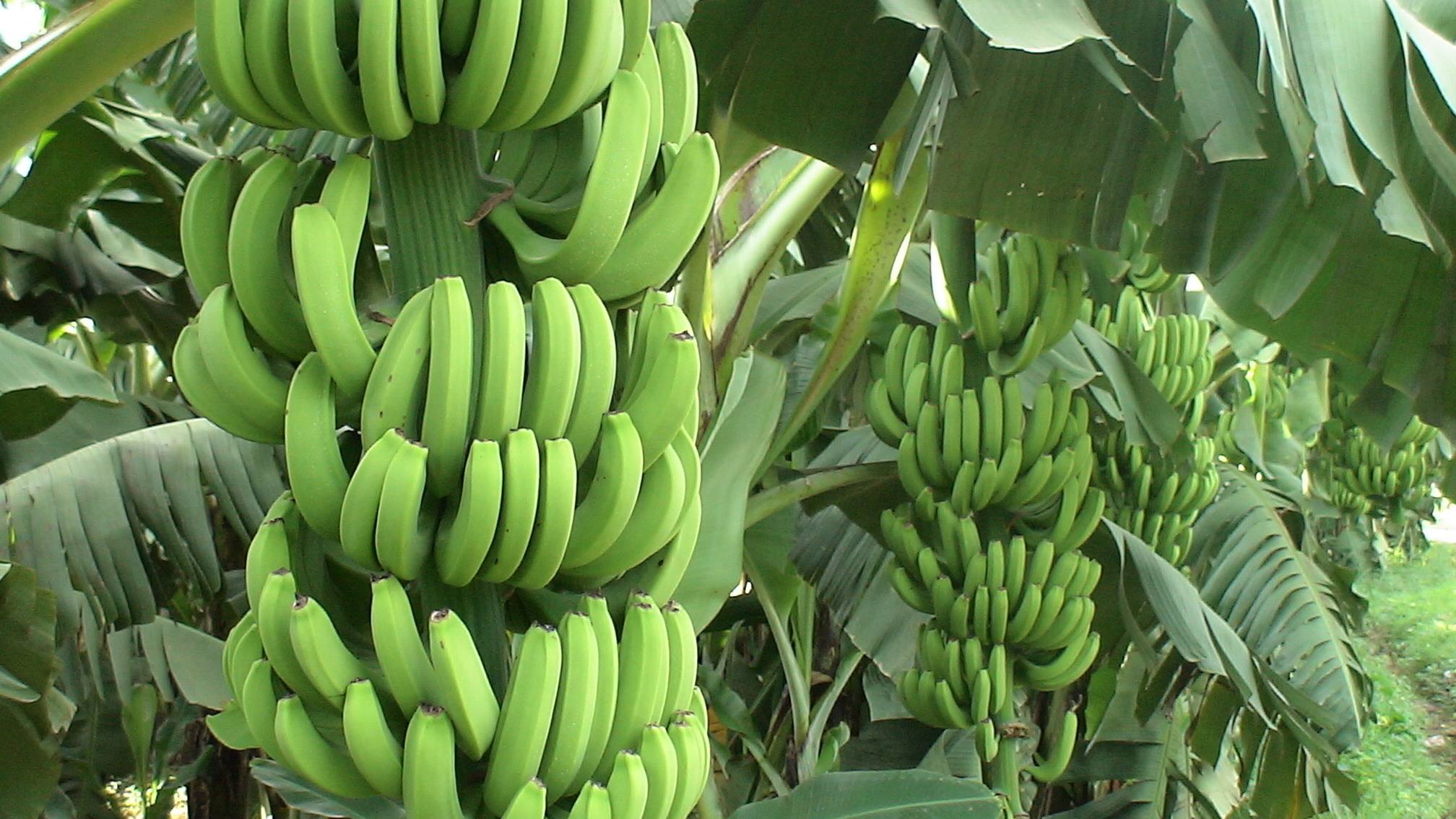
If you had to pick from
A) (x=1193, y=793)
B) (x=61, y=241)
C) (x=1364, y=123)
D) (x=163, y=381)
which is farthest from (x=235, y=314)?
(x=163, y=381)

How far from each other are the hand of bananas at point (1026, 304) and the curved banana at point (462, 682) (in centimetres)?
114

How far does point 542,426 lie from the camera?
2.30ft

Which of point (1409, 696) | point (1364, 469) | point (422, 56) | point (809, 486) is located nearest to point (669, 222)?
point (422, 56)

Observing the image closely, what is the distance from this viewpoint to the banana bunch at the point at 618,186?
2.35ft

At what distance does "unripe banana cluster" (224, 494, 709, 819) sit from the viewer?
67 centimetres

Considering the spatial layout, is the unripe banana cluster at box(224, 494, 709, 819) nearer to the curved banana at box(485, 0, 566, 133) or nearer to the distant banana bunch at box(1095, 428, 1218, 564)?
the curved banana at box(485, 0, 566, 133)

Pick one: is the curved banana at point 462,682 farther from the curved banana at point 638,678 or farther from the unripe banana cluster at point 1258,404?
the unripe banana cluster at point 1258,404

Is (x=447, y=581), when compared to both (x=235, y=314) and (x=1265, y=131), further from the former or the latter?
(x=1265, y=131)

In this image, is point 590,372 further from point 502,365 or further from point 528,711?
point 528,711

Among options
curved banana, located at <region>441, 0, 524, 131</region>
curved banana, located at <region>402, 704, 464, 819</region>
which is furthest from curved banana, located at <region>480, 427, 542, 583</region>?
curved banana, located at <region>441, 0, 524, 131</region>

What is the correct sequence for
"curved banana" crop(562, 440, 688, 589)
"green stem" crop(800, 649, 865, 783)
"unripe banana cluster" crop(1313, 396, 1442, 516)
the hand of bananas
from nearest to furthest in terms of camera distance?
1. "curved banana" crop(562, 440, 688, 589)
2. the hand of bananas
3. "green stem" crop(800, 649, 865, 783)
4. "unripe banana cluster" crop(1313, 396, 1442, 516)

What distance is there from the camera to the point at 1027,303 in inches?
67.0

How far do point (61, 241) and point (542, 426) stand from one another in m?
1.43

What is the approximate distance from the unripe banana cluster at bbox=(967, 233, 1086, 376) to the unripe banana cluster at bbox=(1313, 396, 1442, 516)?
3.95 m
